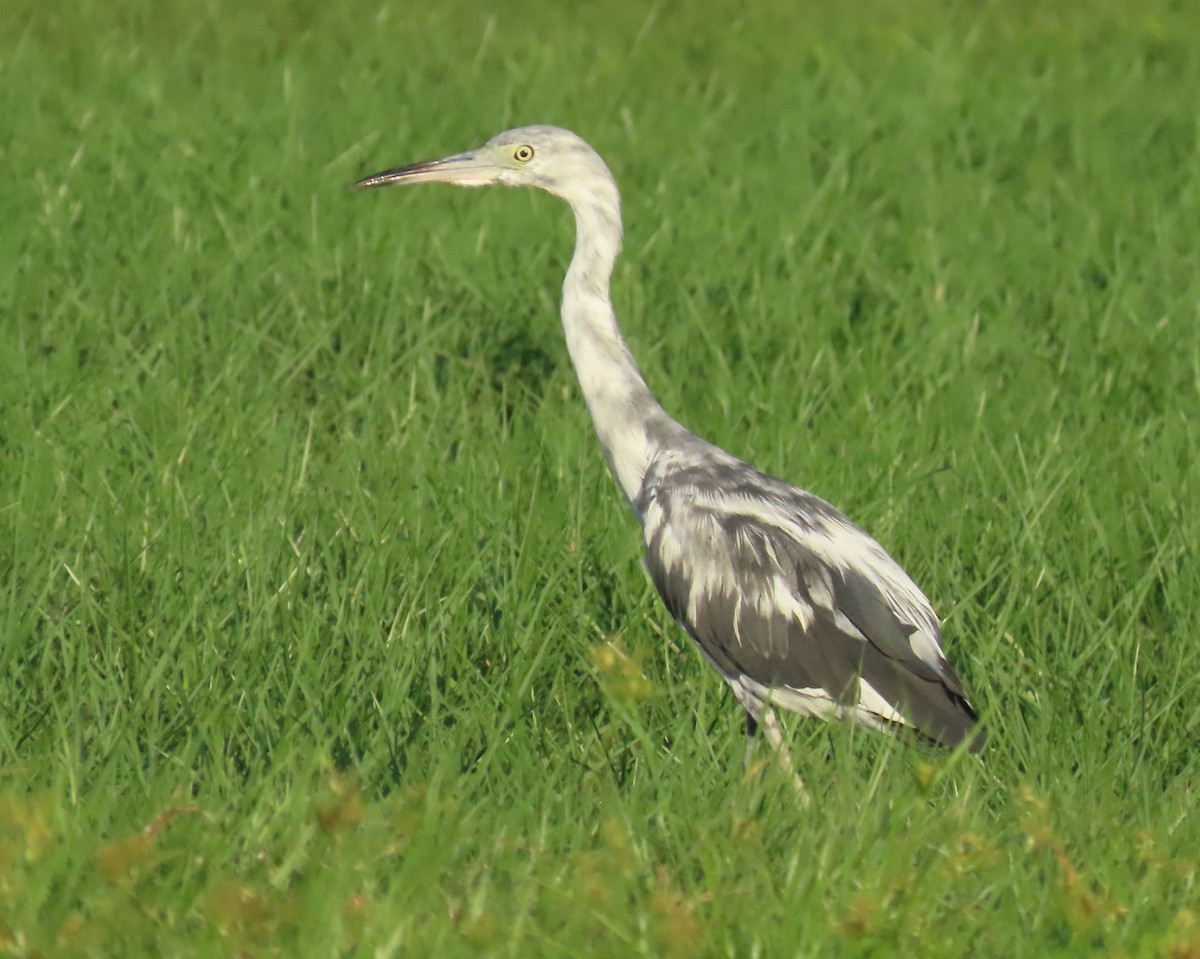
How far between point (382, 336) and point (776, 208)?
202cm

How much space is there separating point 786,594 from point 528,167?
143cm

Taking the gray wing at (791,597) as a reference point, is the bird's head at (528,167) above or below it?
above

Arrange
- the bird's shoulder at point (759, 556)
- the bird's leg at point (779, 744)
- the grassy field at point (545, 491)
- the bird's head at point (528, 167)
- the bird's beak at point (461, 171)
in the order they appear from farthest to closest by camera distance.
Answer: the bird's beak at point (461, 171)
the bird's head at point (528, 167)
the bird's shoulder at point (759, 556)
the bird's leg at point (779, 744)
the grassy field at point (545, 491)

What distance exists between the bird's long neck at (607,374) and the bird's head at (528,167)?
193 mm

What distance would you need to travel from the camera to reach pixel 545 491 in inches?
208

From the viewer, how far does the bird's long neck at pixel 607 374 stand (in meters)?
4.76

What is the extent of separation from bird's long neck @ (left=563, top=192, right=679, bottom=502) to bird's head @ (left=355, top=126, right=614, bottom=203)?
0.19 meters

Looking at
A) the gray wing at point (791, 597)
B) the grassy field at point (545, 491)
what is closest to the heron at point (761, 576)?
the gray wing at point (791, 597)

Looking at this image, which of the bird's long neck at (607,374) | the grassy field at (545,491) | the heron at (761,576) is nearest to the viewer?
the grassy field at (545,491)

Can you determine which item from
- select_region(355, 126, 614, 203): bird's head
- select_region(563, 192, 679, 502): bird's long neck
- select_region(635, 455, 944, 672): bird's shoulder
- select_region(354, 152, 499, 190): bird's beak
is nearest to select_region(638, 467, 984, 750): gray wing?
select_region(635, 455, 944, 672): bird's shoulder

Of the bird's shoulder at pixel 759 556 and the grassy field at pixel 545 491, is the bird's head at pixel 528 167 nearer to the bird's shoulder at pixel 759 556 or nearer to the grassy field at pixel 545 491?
the grassy field at pixel 545 491

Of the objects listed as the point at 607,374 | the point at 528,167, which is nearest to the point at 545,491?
the point at 607,374

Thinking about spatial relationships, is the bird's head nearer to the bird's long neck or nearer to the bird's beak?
the bird's beak

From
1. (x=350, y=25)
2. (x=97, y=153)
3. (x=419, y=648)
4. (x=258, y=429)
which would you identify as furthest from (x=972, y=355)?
(x=350, y=25)
